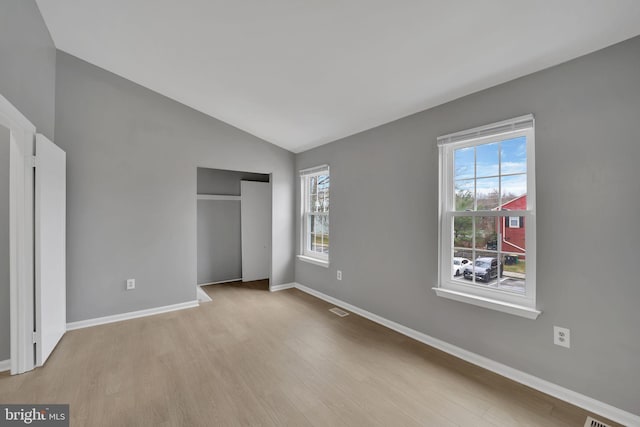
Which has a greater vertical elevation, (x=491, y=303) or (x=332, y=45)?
(x=332, y=45)

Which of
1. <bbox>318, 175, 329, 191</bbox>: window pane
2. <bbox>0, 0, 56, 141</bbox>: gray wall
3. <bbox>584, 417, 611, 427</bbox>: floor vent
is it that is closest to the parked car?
<bbox>584, 417, 611, 427</bbox>: floor vent

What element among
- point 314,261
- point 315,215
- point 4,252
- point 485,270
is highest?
point 315,215

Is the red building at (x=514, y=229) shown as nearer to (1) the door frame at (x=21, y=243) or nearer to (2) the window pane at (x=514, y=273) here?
(2) the window pane at (x=514, y=273)

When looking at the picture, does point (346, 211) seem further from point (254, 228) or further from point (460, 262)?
point (254, 228)

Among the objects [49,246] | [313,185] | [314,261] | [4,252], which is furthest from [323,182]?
[4,252]

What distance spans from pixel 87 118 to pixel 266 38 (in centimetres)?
256

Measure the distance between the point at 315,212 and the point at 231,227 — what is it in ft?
6.43

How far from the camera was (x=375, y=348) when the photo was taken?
2.76 meters

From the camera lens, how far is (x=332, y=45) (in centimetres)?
226

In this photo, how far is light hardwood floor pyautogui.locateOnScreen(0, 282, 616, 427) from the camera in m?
1.83

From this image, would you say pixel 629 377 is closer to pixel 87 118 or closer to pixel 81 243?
pixel 81 243

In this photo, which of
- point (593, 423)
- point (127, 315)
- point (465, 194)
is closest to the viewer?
point (593, 423)

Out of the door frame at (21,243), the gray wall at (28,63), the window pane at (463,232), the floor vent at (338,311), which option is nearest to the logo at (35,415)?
the door frame at (21,243)

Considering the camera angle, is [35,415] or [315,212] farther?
[315,212]
